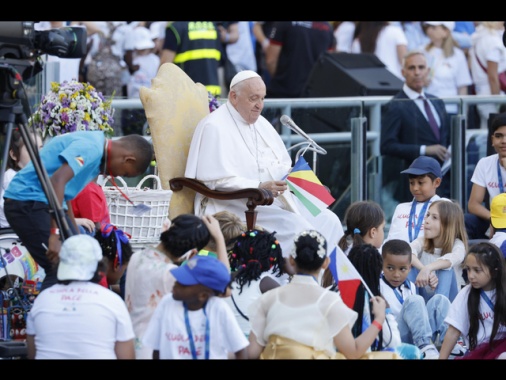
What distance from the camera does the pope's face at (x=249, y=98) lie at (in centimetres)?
883

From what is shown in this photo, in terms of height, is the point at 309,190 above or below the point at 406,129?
below

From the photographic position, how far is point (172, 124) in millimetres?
8938

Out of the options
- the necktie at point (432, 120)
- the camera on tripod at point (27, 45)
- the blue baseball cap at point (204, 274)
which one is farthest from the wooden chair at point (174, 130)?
the necktie at point (432, 120)

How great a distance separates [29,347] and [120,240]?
4.03ft

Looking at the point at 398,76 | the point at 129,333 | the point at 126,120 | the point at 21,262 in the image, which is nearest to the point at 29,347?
the point at 129,333

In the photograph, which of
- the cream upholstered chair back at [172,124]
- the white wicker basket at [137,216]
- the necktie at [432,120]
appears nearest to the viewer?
the white wicker basket at [137,216]

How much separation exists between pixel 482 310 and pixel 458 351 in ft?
1.48

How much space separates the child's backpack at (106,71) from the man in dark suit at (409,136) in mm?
3246

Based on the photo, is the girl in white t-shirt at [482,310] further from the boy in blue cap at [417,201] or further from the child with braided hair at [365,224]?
the boy in blue cap at [417,201]

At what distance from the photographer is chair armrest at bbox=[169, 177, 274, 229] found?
839 cm

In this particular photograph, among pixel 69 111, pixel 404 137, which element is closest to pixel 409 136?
pixel 404 137

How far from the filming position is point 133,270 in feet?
21.6

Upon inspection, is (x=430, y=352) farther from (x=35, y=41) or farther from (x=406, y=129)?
(x=406, y=129)

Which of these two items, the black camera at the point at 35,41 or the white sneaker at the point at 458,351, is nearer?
the black camera at the point at 35,41
